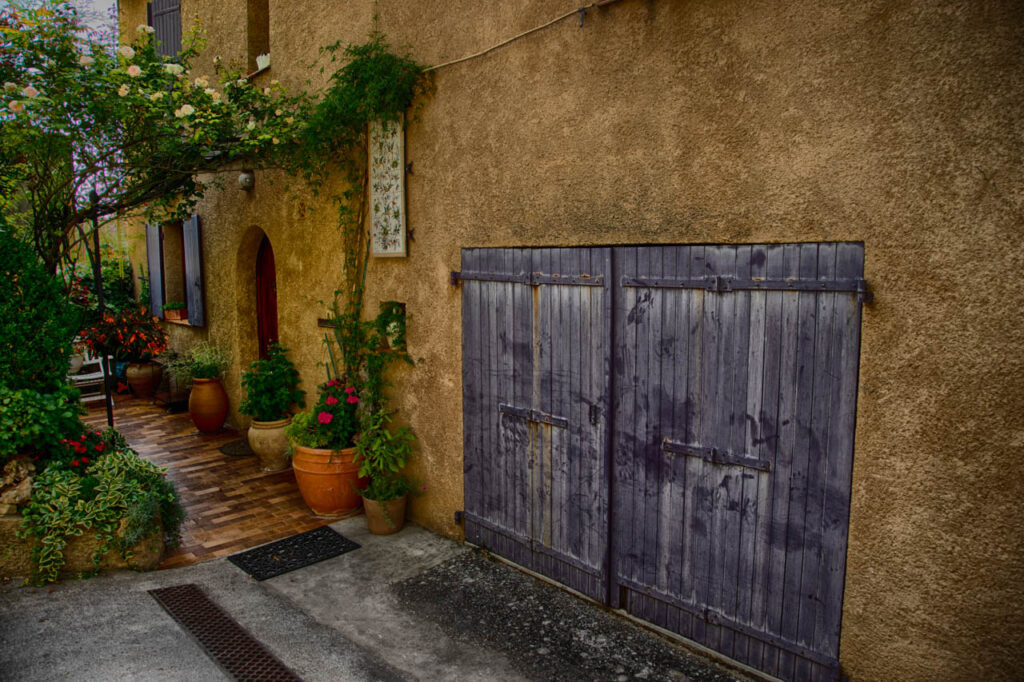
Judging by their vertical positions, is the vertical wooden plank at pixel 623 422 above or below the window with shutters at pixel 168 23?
below

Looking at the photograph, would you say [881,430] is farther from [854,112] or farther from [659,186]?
[659,186]

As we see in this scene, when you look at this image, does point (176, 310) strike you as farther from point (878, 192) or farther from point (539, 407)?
point (878, 192)

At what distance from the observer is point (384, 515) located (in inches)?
208

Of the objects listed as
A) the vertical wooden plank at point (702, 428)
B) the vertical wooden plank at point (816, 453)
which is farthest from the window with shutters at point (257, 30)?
the vertical wooden plank at point (816, 453)

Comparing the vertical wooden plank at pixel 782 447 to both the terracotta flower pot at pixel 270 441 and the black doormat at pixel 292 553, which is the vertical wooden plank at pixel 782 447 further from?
the terracotta flower pot at pixel 270 441

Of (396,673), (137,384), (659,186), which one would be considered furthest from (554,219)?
(137,384)

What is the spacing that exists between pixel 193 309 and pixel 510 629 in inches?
273

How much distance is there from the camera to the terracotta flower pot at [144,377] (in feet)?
32.5

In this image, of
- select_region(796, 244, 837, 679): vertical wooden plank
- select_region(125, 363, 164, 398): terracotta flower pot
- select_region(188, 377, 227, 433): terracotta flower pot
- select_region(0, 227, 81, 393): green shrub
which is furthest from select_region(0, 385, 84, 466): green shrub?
select_region(125, 363, 164, 398): terracotta flower pot

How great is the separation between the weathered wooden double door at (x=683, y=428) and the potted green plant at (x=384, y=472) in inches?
37.6

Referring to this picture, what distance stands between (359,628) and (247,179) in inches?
214

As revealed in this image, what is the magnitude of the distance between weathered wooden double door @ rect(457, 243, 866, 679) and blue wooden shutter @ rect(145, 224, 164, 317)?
7.05 meters

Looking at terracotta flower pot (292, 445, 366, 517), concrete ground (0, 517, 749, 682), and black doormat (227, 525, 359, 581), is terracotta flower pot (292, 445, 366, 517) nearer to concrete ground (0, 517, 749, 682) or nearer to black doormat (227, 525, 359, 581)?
black doormat (227, 525, 359, 581)

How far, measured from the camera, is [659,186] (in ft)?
11.7
